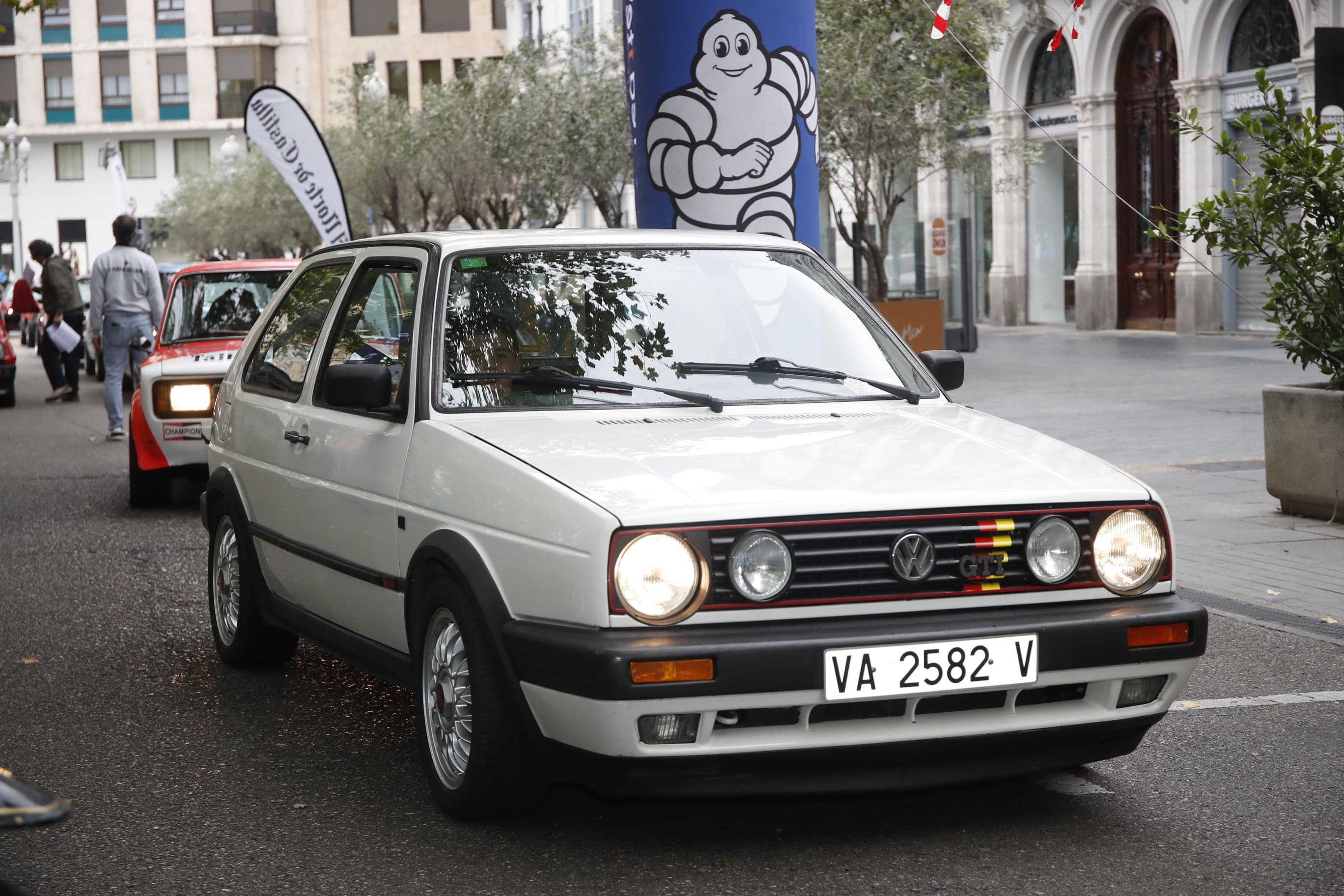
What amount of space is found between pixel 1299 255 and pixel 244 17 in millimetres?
79822

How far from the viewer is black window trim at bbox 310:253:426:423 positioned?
4.92m

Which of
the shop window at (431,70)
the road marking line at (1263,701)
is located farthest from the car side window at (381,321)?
the shop window at (431,70)

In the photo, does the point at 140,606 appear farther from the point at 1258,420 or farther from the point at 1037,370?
the point at 1037,370

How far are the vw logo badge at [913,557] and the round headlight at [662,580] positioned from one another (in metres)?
0.47

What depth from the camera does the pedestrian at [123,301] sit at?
14.8 meters

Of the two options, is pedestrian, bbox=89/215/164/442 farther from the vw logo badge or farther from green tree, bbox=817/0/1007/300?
the vw logo badge

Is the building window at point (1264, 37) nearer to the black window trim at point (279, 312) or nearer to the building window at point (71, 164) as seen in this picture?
the black window trim at point (279, 312)

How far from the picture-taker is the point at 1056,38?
435 inches

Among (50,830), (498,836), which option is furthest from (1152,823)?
(50,830)

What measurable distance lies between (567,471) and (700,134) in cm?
630

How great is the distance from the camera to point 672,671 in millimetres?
3820

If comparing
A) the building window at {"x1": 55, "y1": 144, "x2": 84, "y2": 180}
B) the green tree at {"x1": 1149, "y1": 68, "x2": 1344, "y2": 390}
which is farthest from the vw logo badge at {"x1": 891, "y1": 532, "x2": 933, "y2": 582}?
the building window at {"x1": 55, "y1": 144, "x2": 84, "y2": 180}

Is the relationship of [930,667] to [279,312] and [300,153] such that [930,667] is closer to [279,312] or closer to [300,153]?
[279,312]

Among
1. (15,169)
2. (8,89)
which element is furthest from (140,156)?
(15,169)
